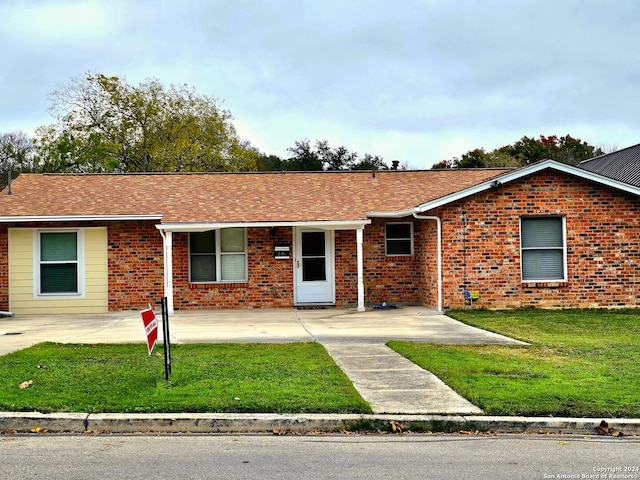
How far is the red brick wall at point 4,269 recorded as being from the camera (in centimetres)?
1806

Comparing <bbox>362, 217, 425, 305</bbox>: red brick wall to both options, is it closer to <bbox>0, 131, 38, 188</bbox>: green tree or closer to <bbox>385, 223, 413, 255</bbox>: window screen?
<bbox>385, 223, 413, 255</bbox>: window screen

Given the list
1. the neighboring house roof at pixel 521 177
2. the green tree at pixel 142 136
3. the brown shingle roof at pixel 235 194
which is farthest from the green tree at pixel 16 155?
the neighboring house roof at pixel 521 177

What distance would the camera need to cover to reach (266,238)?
18938 millimetres

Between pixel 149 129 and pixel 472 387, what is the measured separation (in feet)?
135

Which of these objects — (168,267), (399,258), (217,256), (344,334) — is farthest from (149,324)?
(399,258)

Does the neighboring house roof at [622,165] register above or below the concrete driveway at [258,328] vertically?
above

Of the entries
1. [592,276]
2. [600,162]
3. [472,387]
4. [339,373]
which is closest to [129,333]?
[339,373]

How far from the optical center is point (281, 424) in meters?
6.91

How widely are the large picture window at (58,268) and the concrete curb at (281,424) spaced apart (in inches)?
469

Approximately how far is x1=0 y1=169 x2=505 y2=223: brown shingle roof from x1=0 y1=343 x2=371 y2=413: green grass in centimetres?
769

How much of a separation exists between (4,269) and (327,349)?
1073cm

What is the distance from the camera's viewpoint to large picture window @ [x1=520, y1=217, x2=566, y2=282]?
17188mm

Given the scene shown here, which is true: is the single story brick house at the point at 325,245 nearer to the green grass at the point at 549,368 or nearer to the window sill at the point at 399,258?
the window sill at the point at 399,258

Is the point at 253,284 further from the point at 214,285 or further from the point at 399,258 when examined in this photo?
the point at 399,258
